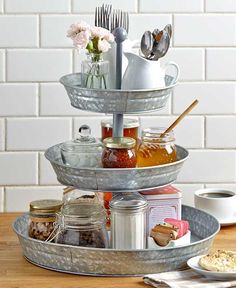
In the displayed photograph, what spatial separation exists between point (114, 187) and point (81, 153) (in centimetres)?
15

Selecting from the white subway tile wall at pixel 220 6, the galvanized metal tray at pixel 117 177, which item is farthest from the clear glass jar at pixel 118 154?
the white subway tile wall at pixel 220 6

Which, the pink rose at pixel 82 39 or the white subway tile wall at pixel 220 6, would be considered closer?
the pink rose at pixel 82 39

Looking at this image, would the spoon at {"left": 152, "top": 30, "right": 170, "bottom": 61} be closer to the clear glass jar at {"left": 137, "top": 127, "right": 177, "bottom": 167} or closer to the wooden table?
the clear glass jar at {"left": 137, "top": 127, "right": 177, "bottom": 167}

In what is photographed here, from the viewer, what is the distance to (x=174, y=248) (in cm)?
206

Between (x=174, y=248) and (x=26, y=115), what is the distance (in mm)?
824

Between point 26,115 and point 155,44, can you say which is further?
point 26,115

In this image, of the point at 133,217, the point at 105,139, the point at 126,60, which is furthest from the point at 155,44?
the point at 133,217

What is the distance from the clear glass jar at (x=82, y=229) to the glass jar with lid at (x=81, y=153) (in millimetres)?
125

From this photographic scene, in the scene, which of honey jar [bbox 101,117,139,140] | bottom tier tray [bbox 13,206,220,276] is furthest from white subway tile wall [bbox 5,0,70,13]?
bottom tier tray [bbox 13,206,220,276]

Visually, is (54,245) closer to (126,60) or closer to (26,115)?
(126,60)

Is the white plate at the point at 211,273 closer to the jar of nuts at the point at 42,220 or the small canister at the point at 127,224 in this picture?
the small canister at the point at 127,224

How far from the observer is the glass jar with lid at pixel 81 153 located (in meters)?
2.18

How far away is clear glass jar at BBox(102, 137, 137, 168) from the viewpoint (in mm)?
2096

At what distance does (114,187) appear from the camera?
2.08 metres
